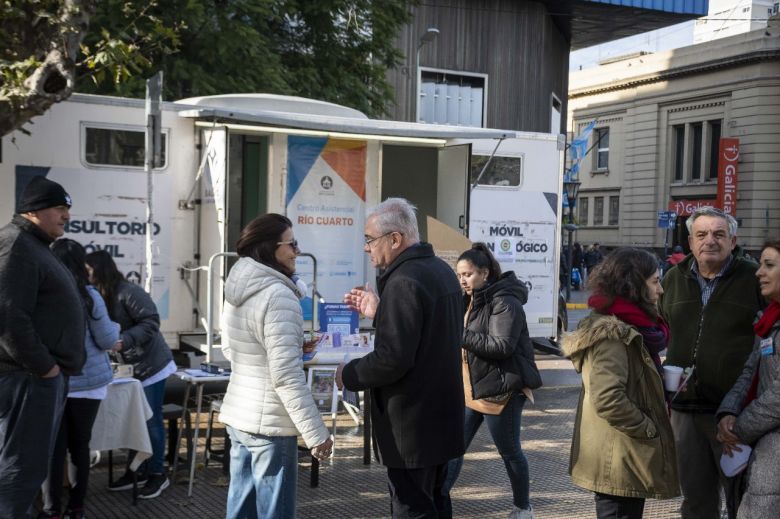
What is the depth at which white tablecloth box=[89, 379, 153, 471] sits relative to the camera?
581 cm

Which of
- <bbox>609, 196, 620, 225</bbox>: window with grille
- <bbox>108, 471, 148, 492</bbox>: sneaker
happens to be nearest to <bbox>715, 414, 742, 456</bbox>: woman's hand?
<bbox>108, 471, 148, 492</bbox>: sneaker

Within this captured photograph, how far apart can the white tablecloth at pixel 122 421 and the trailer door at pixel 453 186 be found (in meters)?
4.91

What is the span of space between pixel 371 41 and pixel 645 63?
1353 inches

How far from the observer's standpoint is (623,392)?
3834 millimetres

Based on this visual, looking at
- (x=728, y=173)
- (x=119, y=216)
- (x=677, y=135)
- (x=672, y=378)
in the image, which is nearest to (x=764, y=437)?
(x=672, y=378)

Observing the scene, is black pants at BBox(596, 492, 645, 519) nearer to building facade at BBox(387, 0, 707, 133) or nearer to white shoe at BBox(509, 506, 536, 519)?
white shoe at BBox(509, 506, 536, 519)

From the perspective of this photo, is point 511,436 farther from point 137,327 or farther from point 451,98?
point 451,98

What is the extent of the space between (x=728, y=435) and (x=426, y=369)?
1404 mm

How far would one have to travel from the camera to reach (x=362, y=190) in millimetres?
9469

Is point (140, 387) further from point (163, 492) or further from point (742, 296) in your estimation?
point (742, 296)

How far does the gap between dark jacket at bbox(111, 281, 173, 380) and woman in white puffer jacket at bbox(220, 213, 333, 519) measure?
2146 millimetres

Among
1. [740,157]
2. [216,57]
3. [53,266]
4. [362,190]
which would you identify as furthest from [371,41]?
[740,157]

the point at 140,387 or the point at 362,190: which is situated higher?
the point at 362,190

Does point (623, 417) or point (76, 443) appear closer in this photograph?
point (623, 417)
